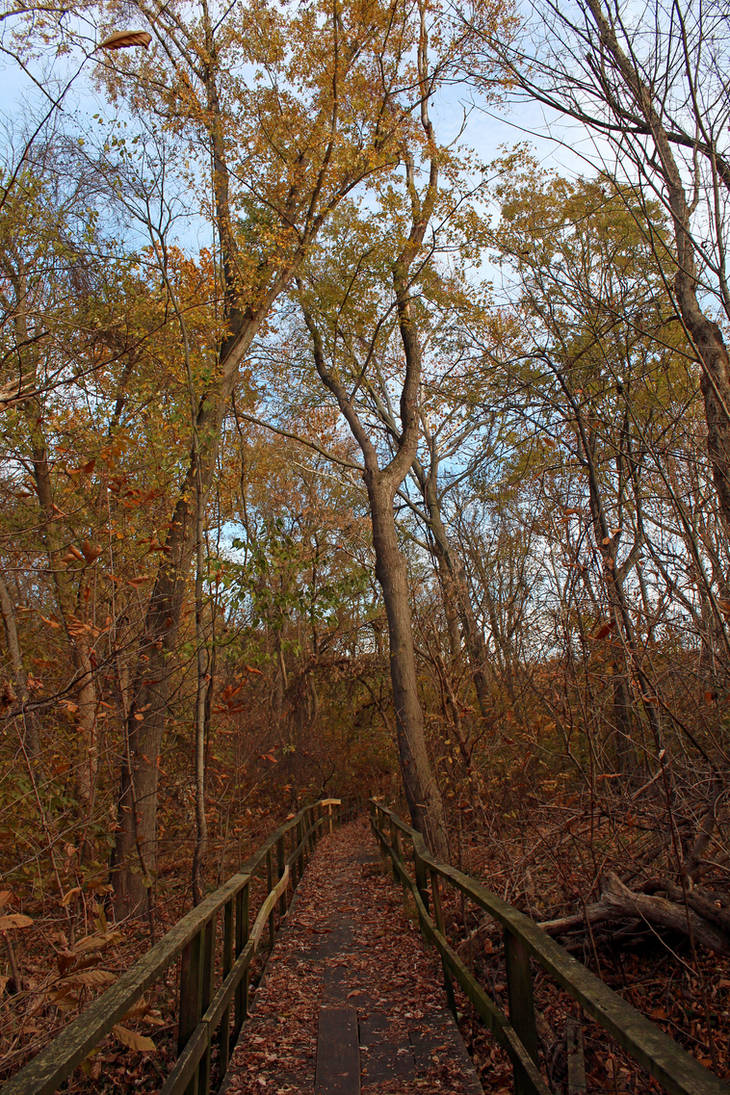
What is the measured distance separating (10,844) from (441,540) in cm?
1424

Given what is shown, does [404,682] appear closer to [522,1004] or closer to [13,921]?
[522,1004]

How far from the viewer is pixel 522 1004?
272 cm

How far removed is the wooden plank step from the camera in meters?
3.48

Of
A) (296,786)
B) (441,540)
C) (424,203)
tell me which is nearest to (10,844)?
(296,786)

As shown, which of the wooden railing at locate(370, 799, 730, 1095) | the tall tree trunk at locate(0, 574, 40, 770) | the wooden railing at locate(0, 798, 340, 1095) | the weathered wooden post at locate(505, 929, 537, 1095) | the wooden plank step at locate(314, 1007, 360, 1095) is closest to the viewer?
the wooden railing at locate(370, 799, 730, 1095)

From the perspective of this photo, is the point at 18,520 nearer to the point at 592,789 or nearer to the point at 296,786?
the point at 592,789

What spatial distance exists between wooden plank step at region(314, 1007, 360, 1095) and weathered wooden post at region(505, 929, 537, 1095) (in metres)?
1.16

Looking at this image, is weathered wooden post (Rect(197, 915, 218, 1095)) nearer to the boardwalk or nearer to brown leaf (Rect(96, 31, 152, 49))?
the boardwalk

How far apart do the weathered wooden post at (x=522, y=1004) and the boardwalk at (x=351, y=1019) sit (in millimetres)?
809

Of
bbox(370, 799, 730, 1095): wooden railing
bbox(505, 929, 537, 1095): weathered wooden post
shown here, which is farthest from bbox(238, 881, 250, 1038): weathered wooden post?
bbox(505, 929, 537, 1095): weathered wooden post

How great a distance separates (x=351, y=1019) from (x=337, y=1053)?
21.8 inches

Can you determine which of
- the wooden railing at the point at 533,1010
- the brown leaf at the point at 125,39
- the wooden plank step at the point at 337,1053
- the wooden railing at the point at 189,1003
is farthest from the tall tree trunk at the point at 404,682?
the brown leaf at the point at 125,39

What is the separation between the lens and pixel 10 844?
241 inches

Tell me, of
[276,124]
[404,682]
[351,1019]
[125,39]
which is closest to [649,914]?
[351,1019]
